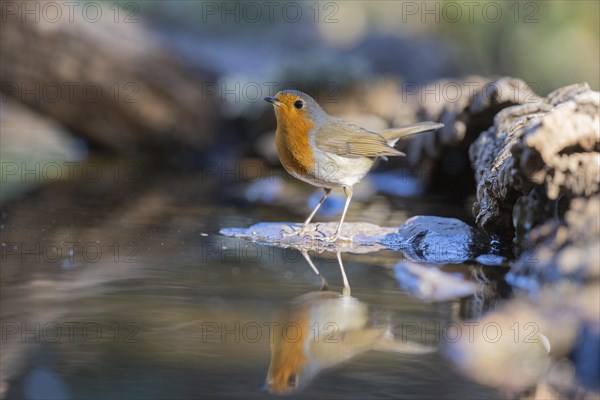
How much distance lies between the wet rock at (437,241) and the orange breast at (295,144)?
25.3 inches

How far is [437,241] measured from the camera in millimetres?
4684

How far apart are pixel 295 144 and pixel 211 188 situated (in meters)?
2.85

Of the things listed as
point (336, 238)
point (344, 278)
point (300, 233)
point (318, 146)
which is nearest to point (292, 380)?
point (344, 278)

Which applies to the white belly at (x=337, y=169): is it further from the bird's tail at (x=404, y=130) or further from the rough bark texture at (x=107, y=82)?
the rough bark texture at (x=107, y=82)

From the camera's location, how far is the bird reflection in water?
2765mm

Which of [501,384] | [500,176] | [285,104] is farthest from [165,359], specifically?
[285,104]

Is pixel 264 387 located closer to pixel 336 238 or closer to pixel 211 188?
pixel 336 238

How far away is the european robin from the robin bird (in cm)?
150

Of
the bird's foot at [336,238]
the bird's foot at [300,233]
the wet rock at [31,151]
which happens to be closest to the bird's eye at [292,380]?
the bird's foot at [336,238]

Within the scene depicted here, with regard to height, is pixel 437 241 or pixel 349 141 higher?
pixel 349 141

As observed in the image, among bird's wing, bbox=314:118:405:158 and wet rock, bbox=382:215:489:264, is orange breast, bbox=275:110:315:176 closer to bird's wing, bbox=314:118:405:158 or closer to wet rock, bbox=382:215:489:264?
bird's wing, bbox=314:118:405:158

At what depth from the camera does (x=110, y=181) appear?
8148mm

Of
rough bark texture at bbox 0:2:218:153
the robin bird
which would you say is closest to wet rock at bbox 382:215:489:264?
the robin bird

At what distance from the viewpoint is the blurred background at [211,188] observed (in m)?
2.80
